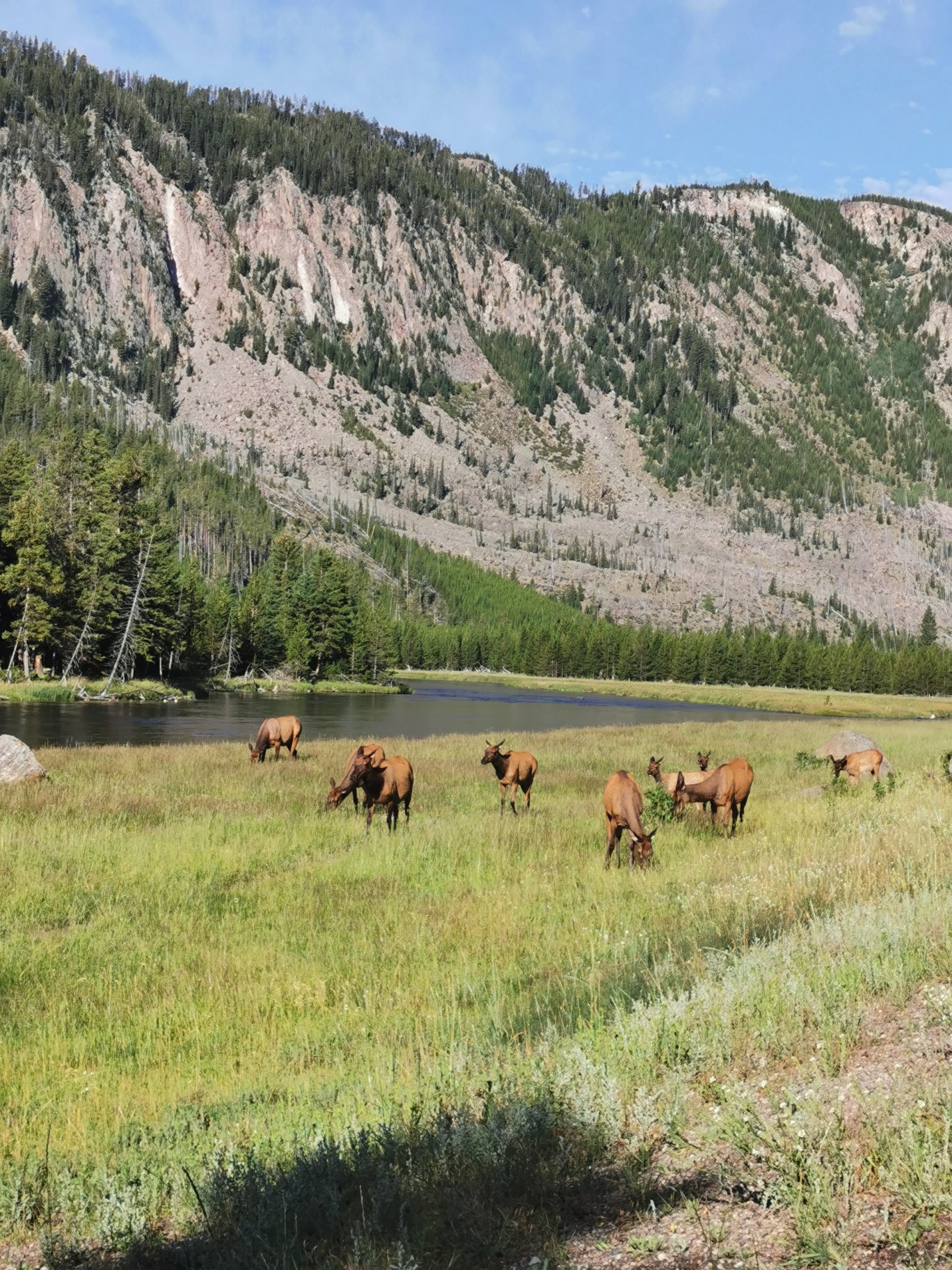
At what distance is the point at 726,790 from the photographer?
1723cm

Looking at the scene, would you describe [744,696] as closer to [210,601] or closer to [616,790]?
[210,601]

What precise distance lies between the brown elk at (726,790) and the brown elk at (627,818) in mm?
3467

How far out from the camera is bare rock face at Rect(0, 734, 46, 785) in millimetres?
21828

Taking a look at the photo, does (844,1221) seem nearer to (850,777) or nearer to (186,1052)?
(186,1052)

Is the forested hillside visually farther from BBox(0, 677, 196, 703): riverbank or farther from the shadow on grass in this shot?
the shadow on grass

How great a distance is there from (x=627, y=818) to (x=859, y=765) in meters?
12.9

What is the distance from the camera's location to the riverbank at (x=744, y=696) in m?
92.3

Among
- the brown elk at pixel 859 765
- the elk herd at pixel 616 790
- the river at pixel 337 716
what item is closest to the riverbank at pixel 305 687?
the river at pixel 337 716

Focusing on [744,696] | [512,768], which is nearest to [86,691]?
[512,768]

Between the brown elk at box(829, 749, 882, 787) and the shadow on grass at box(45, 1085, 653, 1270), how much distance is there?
21.0 m

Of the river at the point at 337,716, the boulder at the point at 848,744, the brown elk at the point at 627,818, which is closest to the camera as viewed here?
the brown elk at the point at 627,818

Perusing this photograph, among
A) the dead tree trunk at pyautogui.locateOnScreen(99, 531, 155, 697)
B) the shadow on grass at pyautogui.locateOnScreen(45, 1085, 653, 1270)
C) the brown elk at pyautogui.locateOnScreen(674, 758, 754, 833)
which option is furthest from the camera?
the dead tree trunk at pyautogui.locateOnScreen(99, 531, 155, 697)

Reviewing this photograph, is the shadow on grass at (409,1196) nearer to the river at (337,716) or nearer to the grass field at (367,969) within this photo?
the grass field at (367,969)

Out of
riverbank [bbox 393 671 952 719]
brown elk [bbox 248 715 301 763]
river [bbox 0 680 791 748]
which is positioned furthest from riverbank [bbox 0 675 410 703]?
brown elk [bbox 248 715 301 763]
